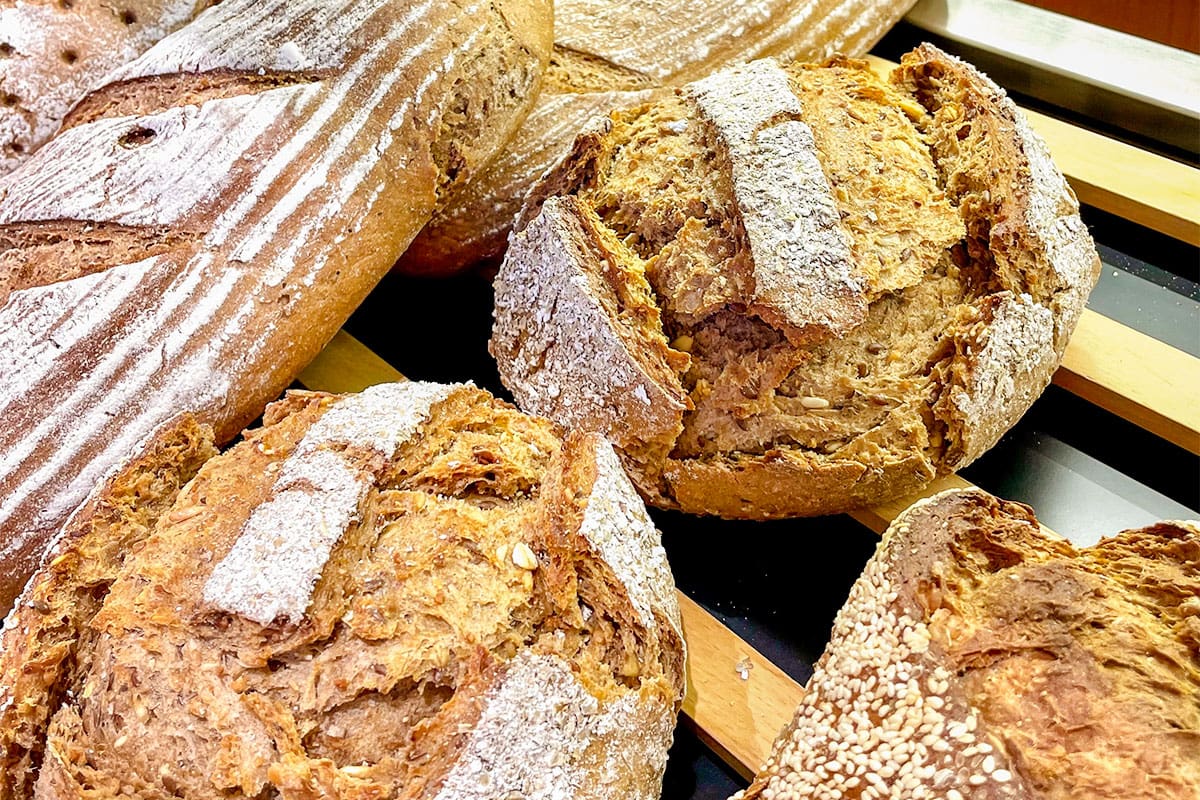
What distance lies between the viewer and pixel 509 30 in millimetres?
1753

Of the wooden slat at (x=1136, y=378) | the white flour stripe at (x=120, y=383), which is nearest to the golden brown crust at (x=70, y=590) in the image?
the white flour stripe at (x=120, y=383)

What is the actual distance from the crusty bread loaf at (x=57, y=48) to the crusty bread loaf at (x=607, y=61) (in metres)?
0.66

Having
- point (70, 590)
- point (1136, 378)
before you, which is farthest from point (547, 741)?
point (1136, 378)

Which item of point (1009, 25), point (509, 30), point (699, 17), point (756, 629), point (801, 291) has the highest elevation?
point (1009, 25)

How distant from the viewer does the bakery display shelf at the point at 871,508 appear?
53.6 inches

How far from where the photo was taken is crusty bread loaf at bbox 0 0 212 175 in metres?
1.77

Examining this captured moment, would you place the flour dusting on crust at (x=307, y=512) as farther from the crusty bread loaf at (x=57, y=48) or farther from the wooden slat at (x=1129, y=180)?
the wooden slat at (x=1129, y=180)

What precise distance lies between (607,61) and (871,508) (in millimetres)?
1054

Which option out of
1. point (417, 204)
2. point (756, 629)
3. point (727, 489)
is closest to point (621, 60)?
point (417, 204)

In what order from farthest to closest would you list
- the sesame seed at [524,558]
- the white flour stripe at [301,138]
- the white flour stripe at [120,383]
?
the white flour stripe at [301,138] → the white flour stripe at [120,383] → the sesame seed at [524,558]

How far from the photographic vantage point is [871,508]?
1518 millimetres

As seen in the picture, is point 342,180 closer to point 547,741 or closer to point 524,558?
point 524,558

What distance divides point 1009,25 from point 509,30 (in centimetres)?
125

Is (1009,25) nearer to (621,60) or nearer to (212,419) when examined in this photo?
(621,60)
